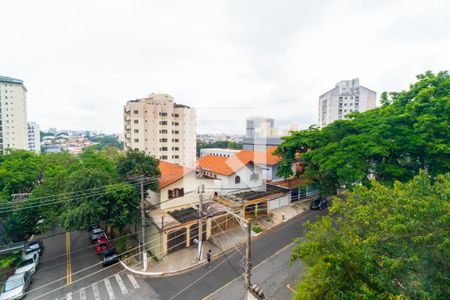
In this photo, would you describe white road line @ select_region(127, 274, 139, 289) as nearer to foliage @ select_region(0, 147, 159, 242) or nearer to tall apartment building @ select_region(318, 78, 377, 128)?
foliage @ select_region(0, 147, 159, 242)

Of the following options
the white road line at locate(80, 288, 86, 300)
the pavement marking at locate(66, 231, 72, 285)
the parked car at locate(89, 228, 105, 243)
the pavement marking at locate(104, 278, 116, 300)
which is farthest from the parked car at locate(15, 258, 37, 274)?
the pavement marking at locate(104, 278, 116, 300)

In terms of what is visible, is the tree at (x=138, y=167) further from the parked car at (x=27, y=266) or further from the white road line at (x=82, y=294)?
the parked car at (x=27, y=266)

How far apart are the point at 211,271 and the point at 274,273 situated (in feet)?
11.8

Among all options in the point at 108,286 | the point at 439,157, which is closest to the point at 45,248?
the point at 108,286

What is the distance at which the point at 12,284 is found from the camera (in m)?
11.1

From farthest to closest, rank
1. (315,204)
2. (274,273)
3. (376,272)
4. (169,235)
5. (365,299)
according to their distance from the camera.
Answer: (315,204), (169,235), (274,273), (376,272), (365,299)

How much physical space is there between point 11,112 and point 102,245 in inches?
2247

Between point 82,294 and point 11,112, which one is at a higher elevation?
point 11,112

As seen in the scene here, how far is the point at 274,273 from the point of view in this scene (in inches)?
457

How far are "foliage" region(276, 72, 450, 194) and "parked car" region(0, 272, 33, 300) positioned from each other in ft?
60.6

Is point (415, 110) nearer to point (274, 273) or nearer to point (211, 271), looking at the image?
point (274, 273)

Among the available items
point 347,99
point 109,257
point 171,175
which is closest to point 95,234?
point 109,257

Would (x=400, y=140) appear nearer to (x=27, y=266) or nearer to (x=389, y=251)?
(x=389, y=251)

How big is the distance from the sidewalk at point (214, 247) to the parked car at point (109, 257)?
963mm
